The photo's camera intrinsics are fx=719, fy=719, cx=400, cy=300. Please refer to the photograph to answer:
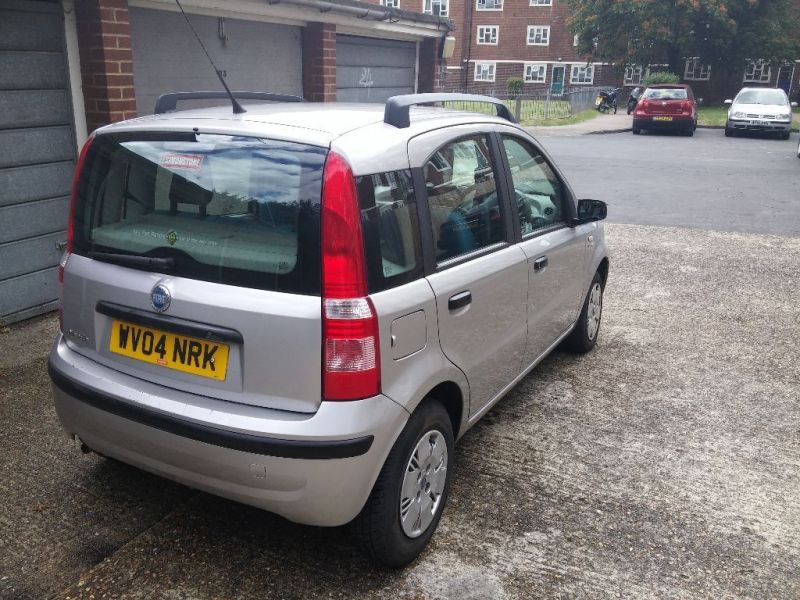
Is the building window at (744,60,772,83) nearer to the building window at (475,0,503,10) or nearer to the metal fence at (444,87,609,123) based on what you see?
the metal fence at (444,87,609,123)

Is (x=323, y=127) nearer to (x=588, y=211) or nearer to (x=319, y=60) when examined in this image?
(x=588, y=211)

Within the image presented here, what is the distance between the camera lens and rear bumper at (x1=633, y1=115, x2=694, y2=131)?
971 inches

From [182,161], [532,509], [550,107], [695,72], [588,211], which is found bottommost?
[532,509]

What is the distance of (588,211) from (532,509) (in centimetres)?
201

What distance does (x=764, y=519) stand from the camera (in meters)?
3.28

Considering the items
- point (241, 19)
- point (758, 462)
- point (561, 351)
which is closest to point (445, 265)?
point (758, 462)

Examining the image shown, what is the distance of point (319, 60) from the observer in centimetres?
828

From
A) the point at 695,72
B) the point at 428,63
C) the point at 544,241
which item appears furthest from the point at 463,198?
the point at 695,72

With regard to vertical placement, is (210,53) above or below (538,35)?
below

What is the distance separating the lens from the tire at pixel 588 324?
500 centimetres

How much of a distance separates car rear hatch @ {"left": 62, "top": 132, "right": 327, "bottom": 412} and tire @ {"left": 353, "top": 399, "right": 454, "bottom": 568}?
1.47 ft

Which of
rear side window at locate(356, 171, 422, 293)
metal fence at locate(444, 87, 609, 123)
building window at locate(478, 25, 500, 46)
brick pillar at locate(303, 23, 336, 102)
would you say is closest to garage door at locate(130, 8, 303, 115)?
brick pillar at locate(303, 23, 336, 102)

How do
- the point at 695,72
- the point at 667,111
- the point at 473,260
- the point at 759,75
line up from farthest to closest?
1. the point at 759,75
2. the point at 695,72
3. the point at 667,111
4. the point at 473,260

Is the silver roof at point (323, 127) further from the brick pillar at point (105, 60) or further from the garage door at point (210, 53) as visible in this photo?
the garage door at point (210, 53)
